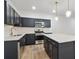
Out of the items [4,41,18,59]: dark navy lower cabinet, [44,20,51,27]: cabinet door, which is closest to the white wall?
[44,20,51,27]: cabinet door

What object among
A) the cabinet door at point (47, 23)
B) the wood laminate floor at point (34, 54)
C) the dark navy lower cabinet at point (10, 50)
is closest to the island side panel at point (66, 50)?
the dark navy lower cabinet at point (10, 50)

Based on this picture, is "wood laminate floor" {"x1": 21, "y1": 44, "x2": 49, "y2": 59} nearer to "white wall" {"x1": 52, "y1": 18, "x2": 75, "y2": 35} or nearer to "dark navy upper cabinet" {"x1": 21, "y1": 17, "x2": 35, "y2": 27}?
"dark navy upper cabinet" {"x1": 21, "y1": 17, "x2": 35, "y2": 27}

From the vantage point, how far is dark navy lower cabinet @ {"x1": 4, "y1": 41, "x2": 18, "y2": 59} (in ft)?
8.08

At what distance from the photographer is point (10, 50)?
2533 mm

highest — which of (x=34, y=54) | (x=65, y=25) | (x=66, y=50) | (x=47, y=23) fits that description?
(x=47, y=23)

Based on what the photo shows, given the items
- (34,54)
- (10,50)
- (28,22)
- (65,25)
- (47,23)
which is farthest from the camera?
(65,25)

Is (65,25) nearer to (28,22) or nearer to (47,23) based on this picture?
(47,23)

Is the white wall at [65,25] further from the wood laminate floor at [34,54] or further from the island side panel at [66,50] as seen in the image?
the island side panel at [66,50]

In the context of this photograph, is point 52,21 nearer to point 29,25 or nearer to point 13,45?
point 29,25

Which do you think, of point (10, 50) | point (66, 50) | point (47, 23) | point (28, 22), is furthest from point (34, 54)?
point (47, 23)

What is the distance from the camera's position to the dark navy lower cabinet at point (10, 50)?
2.46m

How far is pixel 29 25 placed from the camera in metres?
7.18
